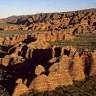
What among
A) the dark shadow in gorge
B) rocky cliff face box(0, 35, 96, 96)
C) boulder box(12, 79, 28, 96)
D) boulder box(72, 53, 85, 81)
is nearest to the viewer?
boulder box(12, 79, 28, 96)

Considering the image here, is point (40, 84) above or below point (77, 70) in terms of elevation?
below

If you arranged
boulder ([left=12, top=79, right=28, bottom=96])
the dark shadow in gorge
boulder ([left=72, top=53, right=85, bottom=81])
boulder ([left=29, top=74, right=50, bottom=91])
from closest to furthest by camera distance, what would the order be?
1. boulder ([left=12, top=79, right=28, bottom=96])
2. boulder ([left=29, top=74, right=50, bottom=91])
3. the dark shadow in gorge
4. boulder ([left=72, top=53, right=85, bottom=81])

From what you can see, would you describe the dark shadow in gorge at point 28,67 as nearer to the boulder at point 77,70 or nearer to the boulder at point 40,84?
the boulder at point 40,84

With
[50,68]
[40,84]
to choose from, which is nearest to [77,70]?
[50,68]

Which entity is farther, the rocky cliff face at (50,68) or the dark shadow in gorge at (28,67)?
the dark shadow in gorge at (28,67)

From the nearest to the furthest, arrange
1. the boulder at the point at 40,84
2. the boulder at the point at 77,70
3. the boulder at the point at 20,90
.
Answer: the boulder at the point at 20,90, the boulder at the point at 40,84, the boulder at the point at 77,70

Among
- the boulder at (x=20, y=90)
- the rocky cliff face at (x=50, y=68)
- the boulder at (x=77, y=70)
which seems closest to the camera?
the boulder at (x=20, y=90)

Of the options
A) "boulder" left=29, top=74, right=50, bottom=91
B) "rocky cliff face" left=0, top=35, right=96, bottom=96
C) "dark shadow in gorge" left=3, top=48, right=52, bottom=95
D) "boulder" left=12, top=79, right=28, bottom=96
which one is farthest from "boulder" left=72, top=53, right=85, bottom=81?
"boulder" left=12, top=79, right=28, bottom=96

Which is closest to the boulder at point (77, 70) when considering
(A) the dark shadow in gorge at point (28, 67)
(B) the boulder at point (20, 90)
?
(A) the dark shadow in gorge at point (28, 67)

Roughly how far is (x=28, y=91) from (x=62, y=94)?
777cm

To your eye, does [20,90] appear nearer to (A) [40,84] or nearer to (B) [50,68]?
(A) [40,84]

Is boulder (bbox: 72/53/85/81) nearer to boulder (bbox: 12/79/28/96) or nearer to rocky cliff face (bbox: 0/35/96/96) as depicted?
rocky cliff face (bbox: 0/35/96/96)

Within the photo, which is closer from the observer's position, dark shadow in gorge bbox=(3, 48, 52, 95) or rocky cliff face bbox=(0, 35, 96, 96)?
rocky cliff face bbox=(0, 35, 96, 96)

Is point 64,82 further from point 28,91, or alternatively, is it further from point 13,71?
point 13,71
